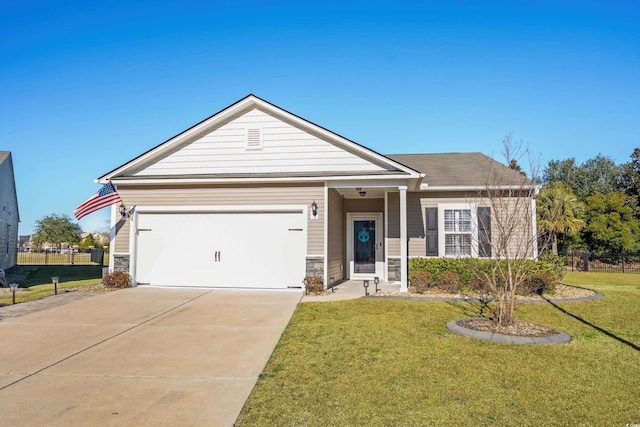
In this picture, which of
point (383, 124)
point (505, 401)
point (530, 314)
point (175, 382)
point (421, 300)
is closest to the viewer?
point (505, 401)

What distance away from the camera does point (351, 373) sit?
439cm

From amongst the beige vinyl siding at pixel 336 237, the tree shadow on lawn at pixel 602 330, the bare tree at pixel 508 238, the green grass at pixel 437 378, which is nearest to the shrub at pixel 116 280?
the beige vinyl siding at pixel 336 237

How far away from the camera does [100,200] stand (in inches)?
457

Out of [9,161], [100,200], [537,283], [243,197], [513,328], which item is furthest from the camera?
[9,161]

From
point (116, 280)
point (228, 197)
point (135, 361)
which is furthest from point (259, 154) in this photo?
point (135, 361)

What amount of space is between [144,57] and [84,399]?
13.5m

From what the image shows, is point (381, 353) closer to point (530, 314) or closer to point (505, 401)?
point (505, 401)

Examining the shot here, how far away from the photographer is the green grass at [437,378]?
11.0 feet

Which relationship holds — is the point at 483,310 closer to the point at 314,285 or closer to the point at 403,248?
the point at 403,248

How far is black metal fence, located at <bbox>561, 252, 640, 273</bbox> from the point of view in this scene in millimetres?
20516

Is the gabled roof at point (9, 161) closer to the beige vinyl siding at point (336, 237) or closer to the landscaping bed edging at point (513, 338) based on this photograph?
the beige vinyl siding at point (336, 237)

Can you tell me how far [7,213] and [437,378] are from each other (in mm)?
26349

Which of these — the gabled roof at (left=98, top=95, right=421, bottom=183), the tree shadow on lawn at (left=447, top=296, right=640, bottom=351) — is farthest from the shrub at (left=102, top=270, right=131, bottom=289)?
the tree shadow on lawn at (left=447, top=296, right=640, bottom=351)

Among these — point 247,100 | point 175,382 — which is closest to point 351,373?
point 175,382
